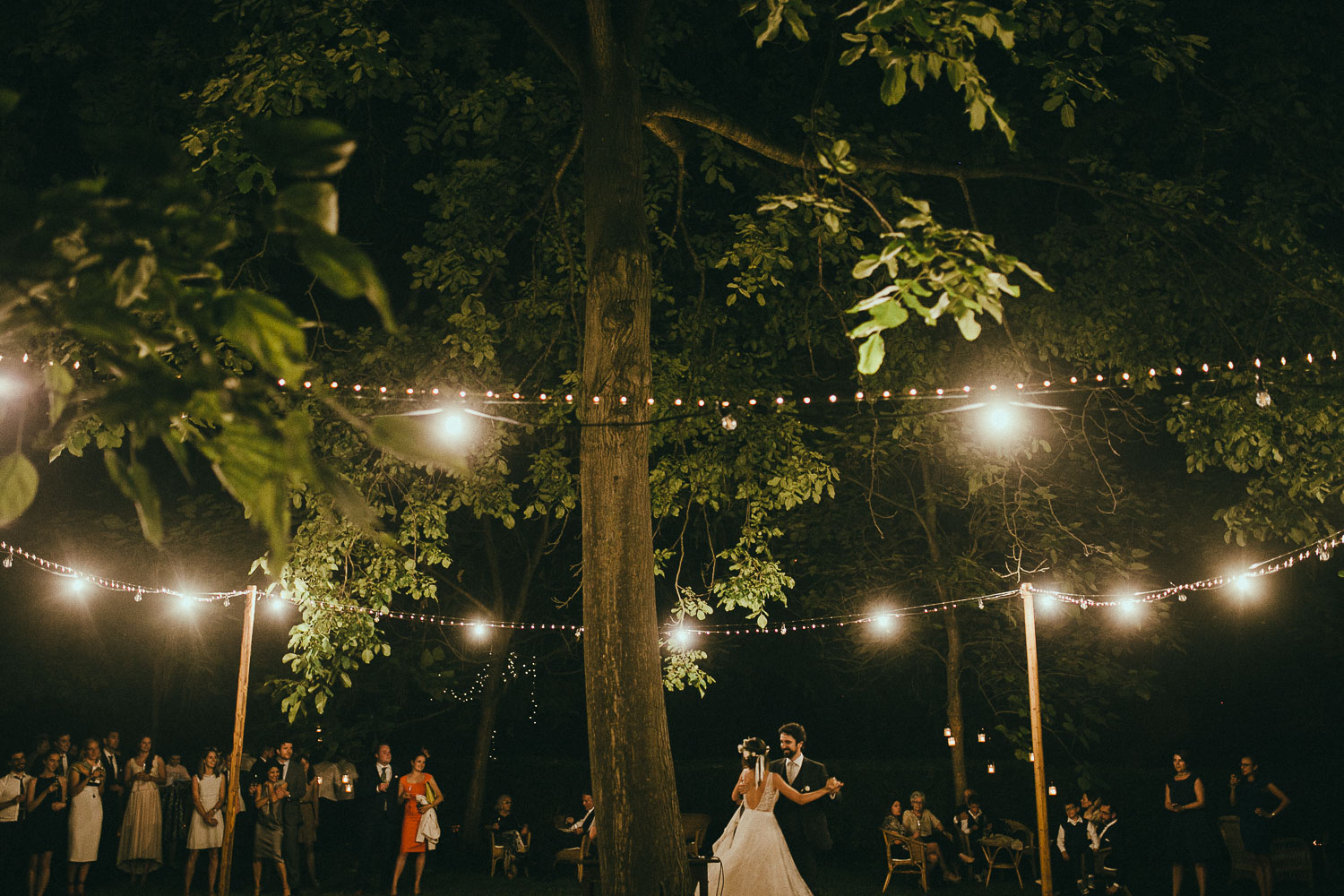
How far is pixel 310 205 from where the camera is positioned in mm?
1235

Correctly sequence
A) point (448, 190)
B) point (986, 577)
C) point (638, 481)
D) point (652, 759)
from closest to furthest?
point (652, 759)
point (638, 481)
point (448, 190)
point (986, 577)

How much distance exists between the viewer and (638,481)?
5.93m

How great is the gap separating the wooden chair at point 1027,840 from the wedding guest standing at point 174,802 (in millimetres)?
10111

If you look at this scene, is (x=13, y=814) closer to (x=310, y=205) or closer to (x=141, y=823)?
(x=141, y=823)

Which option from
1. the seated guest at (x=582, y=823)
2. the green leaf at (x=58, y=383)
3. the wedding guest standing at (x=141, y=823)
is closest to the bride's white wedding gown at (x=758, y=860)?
the seated guest at (x=582, y=823)

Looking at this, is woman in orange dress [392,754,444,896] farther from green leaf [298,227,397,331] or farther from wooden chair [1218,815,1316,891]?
green leaf [298,227,397,331]

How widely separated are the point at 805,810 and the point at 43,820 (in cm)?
734

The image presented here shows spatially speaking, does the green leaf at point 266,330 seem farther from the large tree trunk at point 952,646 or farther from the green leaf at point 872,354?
the large tree trunk at point 952,646

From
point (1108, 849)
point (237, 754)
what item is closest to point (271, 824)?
point (237, 754)

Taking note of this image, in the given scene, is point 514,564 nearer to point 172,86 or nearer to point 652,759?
point 172,86

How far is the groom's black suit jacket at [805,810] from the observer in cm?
775

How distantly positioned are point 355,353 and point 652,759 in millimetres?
6096

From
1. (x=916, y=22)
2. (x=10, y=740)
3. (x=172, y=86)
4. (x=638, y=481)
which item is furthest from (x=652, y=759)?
(x=10, y=740)

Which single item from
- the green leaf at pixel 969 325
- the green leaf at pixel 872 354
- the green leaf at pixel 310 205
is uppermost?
the green leaf at pixel 969 325
